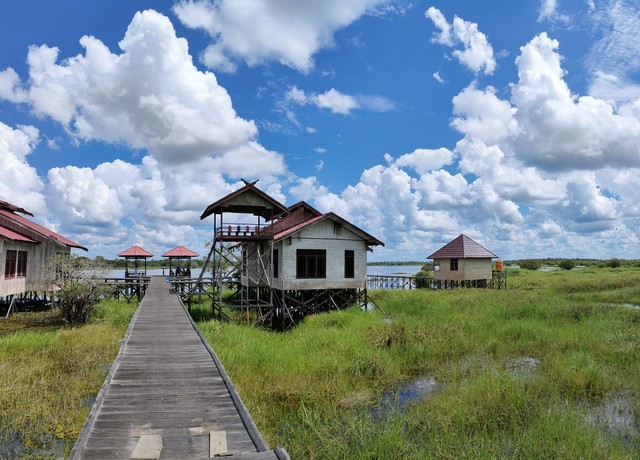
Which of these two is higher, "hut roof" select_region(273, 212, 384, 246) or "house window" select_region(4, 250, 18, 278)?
"hut roof" select_region(273, 212, 384, 246)

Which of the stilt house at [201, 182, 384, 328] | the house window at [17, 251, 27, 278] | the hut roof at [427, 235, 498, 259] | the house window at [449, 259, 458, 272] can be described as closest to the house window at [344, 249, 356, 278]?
the stilt house at [201, 182, 384, 328]

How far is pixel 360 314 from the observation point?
20406mm

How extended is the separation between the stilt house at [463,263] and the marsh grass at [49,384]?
26.7m

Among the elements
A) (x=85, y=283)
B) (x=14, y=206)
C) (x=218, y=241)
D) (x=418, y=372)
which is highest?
(x=14, y=206)

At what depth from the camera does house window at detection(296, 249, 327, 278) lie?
74.0 feet

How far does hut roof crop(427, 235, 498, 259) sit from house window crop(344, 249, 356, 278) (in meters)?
14.5

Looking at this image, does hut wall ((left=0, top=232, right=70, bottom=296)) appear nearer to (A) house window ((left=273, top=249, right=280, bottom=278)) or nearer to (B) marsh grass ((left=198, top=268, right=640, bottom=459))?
(B) marsh grass ((left=198, top=268, right=640, bottom=459))

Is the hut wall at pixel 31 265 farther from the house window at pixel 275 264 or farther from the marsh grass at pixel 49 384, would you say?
the house window at pixel 275 264

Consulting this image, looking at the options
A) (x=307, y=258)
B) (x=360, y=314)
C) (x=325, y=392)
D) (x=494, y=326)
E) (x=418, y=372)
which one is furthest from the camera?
(x=307, y=258)

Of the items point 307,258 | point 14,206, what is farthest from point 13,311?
point 307,258

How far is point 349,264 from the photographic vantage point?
78.4 ft

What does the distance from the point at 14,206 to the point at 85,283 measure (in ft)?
35.3

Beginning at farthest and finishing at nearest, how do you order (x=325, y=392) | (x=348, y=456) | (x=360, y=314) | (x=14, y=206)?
1. (x=14, y=206)
2. (x=360, y=314)
3. (x=325, y=392)
4. (x=348, y=456)

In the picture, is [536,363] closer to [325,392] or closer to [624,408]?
[624,408]
